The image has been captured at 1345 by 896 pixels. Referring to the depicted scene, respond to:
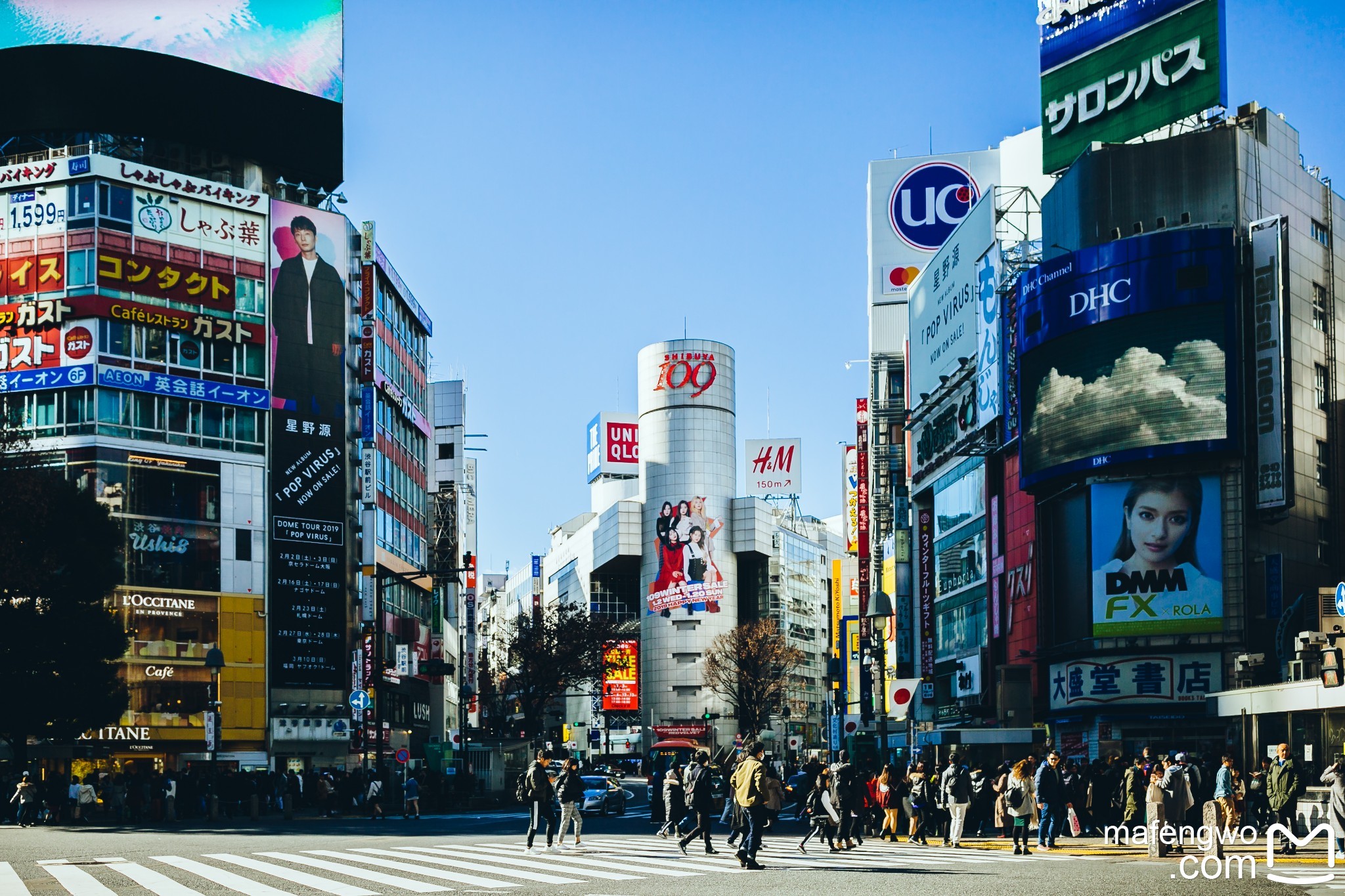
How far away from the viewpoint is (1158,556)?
54094mm

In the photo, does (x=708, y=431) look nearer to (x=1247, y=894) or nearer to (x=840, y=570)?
(x=840, y=570)

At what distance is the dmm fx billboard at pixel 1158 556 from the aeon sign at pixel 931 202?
39.6 m

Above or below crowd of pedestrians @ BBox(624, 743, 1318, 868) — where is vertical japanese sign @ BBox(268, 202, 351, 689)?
above

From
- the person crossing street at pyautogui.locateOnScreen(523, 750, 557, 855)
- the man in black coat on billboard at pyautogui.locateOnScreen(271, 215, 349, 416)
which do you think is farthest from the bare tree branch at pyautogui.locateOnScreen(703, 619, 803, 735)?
the person crossing street at pyautogui.locateOnScreen(523, 750, 557, 855)

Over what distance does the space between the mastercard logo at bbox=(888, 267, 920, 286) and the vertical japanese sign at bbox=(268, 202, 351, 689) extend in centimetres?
3455

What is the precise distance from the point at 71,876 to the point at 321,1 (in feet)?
201

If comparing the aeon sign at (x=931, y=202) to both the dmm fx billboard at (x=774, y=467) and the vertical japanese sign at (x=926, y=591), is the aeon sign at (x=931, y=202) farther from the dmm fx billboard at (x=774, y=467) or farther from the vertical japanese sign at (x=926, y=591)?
the dmm fx billboard at (x=774, y=467)

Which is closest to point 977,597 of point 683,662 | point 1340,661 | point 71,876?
point 1340,661

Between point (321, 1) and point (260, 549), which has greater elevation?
point (321, 1)

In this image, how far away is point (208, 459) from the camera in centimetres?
6931

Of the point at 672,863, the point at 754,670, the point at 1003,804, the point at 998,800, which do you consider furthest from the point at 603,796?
the point at 754,670

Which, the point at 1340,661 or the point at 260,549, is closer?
the point at 1340,661

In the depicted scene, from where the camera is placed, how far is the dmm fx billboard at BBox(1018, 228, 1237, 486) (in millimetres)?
52719

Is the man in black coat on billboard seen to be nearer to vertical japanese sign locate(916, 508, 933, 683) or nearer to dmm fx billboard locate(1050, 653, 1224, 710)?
vertical japanese sign locate(916, 508, 933, 683)
